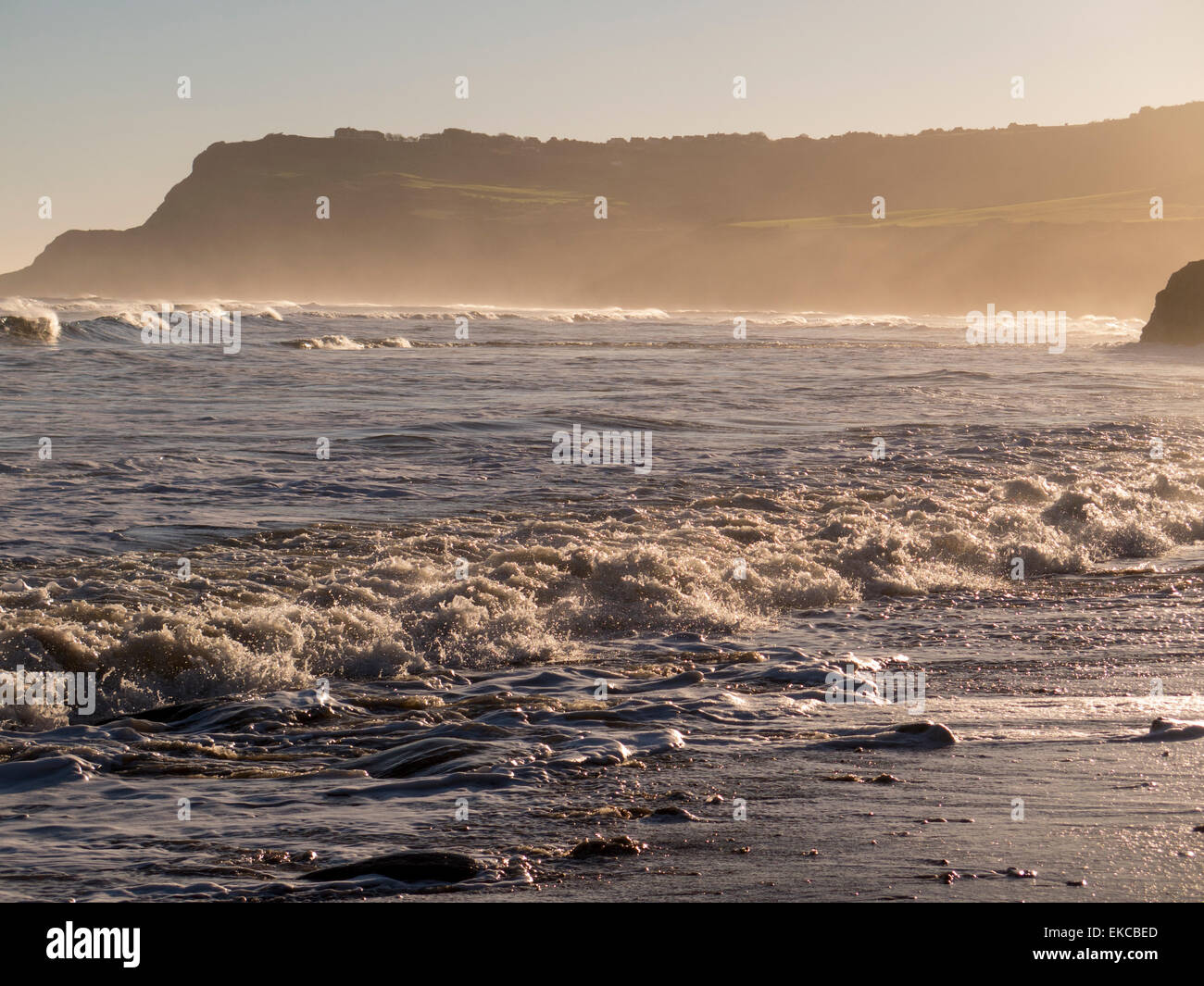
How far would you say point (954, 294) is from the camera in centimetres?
10681

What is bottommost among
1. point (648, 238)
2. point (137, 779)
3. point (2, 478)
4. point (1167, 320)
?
point (137, 779)

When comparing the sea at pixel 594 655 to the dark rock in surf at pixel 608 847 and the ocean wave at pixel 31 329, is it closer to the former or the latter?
the dark rock in surf at pixel 608 847

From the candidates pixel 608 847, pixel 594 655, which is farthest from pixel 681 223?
pixel 608 847

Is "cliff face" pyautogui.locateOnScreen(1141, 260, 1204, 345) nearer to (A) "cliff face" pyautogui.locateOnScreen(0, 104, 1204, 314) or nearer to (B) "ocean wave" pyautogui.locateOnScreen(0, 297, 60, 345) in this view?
(B) "ocean wave" pyautogui.locateOnScreen(0, 297, 60, 345)

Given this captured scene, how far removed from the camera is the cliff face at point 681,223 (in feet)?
352

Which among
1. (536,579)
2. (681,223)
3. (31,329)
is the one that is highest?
(681,223)

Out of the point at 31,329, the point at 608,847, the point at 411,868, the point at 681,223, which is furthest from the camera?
the point at 681,223

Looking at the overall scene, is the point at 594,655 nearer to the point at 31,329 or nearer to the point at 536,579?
the point at 536,579

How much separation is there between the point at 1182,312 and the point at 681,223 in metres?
107

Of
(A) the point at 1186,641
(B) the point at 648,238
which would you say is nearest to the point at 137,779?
(A) the point at 1186,641

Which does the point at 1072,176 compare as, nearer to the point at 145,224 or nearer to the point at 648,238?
the point at 648,238

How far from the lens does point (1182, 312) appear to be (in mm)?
42031

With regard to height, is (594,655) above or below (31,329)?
below
